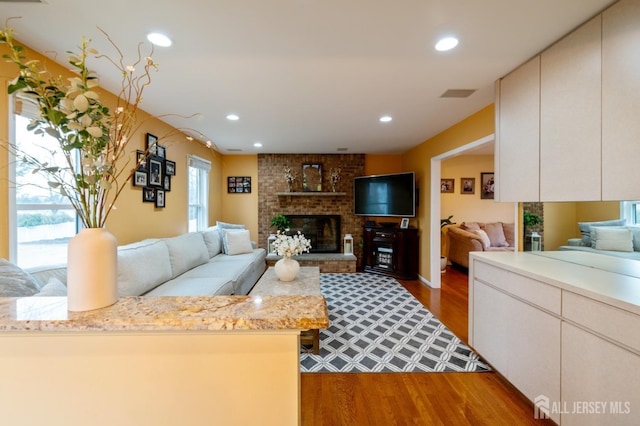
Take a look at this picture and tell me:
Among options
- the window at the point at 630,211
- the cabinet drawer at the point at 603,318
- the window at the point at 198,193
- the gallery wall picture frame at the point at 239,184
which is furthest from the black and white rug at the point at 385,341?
the gallery wall picture frame at the point at 239,184

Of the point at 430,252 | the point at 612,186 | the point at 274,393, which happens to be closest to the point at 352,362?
the point at 274,393

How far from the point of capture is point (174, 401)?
2.47 ft

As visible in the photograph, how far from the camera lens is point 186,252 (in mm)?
3248

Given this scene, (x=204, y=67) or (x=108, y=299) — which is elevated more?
(x=204, y=67)

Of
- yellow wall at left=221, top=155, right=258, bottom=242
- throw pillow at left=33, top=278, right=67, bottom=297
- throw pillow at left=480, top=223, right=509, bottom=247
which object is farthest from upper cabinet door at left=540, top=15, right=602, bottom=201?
yellow wall at left=221, top=155, right=258, bottom=242

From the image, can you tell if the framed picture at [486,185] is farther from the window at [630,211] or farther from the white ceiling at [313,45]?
the window at [630,211]

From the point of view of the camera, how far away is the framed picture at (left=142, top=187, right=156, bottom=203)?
3.12 m

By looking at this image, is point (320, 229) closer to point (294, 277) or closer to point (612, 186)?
point (294, 277)

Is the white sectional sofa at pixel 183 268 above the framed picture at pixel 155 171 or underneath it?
underneath

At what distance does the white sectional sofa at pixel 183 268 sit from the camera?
190 cm

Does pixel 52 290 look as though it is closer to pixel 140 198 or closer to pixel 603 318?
pixel 140 198

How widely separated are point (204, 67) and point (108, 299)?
191 centimetres

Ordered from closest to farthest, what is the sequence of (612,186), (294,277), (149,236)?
(612,186) → (294,277) → (149,236)

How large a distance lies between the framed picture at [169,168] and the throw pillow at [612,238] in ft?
14.2
